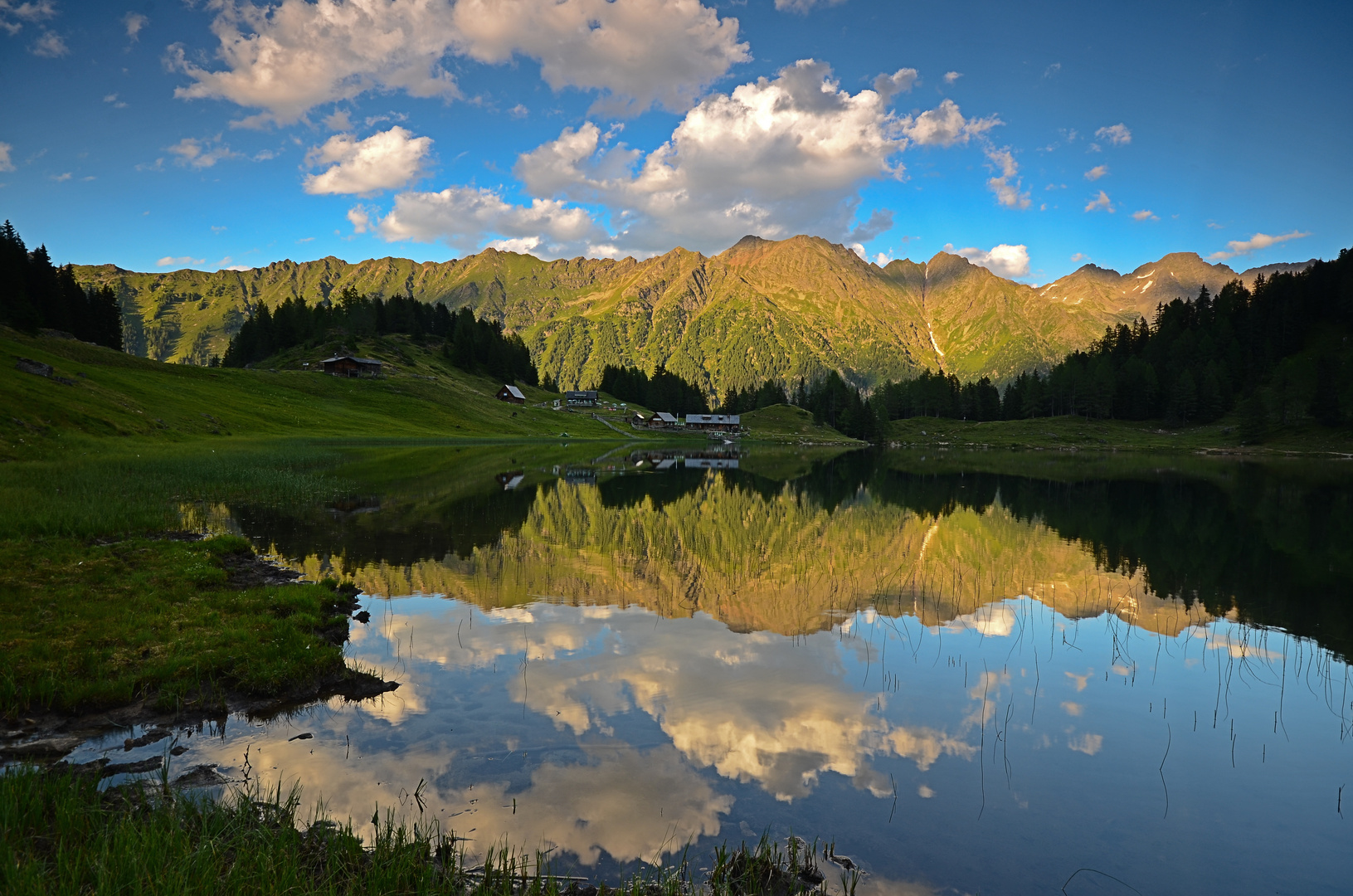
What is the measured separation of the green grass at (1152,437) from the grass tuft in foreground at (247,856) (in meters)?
168

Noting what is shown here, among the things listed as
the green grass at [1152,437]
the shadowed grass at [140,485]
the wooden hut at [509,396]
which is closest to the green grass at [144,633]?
the shadowed grass at [140,485]

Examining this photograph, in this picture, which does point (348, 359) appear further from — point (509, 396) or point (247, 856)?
point (247, 856)

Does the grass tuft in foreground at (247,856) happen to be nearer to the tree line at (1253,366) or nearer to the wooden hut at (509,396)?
the tree line at (1253,366)

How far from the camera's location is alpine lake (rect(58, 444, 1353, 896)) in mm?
9703

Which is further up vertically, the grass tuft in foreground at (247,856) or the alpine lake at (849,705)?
the grass tuft in foreground at (247,856)

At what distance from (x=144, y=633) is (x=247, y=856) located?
1051 cm

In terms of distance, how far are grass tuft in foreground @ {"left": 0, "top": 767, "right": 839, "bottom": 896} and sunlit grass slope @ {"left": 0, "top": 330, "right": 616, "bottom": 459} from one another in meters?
51.4

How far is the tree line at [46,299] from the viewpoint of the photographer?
102 m

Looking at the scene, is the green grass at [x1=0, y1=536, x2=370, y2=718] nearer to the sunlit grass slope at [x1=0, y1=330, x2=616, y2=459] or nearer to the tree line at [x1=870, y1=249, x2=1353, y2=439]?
the sunlit grass slope at [x1=0, y1=330, x2=616, y2=459]

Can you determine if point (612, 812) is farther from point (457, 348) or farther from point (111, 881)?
point (457, 348)

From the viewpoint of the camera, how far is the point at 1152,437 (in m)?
166

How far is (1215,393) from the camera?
550 ft

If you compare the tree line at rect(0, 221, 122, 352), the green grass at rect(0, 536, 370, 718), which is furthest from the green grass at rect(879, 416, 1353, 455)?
the tree line at rect(0, 221, 122, 352)

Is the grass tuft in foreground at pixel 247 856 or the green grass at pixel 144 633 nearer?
the grass tuft in foreground at pixel 247 856
